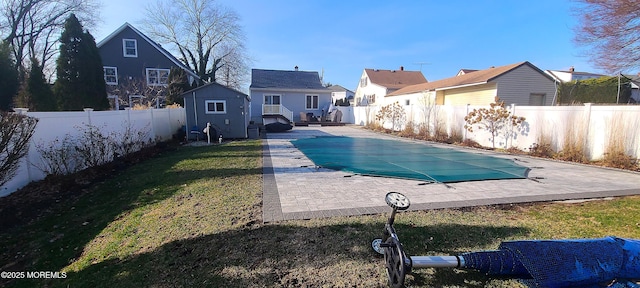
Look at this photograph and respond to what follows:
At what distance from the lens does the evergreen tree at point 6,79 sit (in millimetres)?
13062

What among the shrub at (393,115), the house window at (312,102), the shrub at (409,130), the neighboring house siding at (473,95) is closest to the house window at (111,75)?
the house window at (312,102)

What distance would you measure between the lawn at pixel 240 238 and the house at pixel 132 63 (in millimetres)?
19578

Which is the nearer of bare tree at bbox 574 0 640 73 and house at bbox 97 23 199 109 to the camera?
bare tree at bbox 574 0 640 73

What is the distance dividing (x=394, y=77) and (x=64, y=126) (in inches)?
1249

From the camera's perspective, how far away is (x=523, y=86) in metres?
15.9

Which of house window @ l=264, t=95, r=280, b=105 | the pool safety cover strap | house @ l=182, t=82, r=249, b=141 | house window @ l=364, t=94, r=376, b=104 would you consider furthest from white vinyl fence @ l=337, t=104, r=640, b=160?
house window @ l=364, t=94, r=376, b=104

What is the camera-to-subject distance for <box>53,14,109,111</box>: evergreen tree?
14266 mm

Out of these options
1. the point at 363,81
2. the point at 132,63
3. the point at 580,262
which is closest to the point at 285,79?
the point at 363,81

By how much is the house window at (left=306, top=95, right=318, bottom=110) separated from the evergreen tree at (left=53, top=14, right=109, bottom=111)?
1667 cm

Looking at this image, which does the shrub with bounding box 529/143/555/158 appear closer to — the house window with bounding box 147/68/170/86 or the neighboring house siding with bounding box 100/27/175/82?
the house window with bounding box 147/68/170/86

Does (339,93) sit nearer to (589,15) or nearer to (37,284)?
(589,15)

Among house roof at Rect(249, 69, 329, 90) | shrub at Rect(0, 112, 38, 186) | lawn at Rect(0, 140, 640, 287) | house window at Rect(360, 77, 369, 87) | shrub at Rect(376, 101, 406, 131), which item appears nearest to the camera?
lawn at Rect(0, 140, 640, 287)

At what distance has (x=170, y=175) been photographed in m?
6.57

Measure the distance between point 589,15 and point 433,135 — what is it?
6973 millimetres
